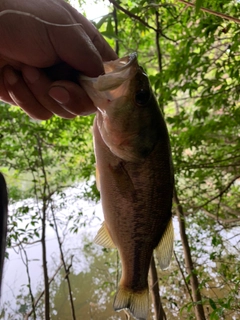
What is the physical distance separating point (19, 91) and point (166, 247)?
1.06m

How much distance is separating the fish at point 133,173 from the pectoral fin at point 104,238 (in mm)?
38

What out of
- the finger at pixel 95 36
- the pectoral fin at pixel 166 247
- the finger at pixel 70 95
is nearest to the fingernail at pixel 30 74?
the finger at pixel 70 95

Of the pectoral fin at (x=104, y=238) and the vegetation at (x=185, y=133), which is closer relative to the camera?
the pectoral fin at (x=104, y=238)

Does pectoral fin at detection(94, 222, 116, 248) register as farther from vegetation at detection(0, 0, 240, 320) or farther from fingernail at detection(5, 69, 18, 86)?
vegetation at detection(0, 0, 240, 320)

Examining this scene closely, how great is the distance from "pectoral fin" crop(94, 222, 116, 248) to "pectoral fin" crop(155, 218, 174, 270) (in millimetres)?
256

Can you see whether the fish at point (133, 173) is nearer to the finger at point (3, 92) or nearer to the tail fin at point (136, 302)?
the tail fin at point (136, 302)

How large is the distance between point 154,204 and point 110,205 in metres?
0.22

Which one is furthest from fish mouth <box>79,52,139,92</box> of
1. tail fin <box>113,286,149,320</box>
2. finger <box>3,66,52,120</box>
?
tail fin <box>113,286,149,320</box>

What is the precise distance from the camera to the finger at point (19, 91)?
1.27 metres

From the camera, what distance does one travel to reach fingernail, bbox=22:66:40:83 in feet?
3.92

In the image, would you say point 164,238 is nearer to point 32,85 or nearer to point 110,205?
point 110,205

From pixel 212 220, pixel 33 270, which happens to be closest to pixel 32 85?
pixel 212 220

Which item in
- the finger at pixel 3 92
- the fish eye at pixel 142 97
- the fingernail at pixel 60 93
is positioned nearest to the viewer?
the fingernail at pixel 60 93

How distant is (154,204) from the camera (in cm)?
134
